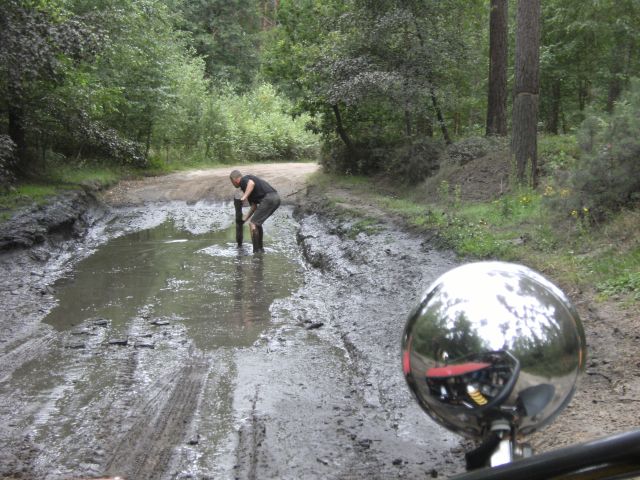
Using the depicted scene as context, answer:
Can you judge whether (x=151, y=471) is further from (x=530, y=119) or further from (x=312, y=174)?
(x=312, y=174)

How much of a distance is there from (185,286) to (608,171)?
6693 mm

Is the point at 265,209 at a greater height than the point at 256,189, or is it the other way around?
the point at 256,189

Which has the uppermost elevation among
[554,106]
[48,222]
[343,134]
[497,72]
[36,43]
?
[36,43]

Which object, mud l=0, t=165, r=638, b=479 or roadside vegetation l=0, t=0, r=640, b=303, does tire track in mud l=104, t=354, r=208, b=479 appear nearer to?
mud l=0, t=165, r=638, b=479

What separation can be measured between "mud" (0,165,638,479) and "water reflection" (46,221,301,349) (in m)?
0.12

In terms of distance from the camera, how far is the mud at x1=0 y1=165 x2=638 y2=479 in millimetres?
5477

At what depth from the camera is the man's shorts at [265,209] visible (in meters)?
15.5

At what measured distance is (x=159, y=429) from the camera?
20.2 feet

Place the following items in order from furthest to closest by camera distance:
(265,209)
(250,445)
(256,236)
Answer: (265,209)
(256,236)
(250,445)

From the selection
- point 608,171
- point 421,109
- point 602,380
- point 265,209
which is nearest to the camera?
point 602,380

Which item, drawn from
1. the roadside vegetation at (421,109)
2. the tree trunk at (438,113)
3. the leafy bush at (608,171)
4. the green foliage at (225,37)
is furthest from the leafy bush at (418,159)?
the green foliage at (225,37)

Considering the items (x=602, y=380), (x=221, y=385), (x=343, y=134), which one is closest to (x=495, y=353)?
(x=602, y=380)

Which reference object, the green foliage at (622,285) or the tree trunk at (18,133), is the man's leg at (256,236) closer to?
the tree trunk at (18,133)

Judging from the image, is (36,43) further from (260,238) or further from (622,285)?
(622,285)
